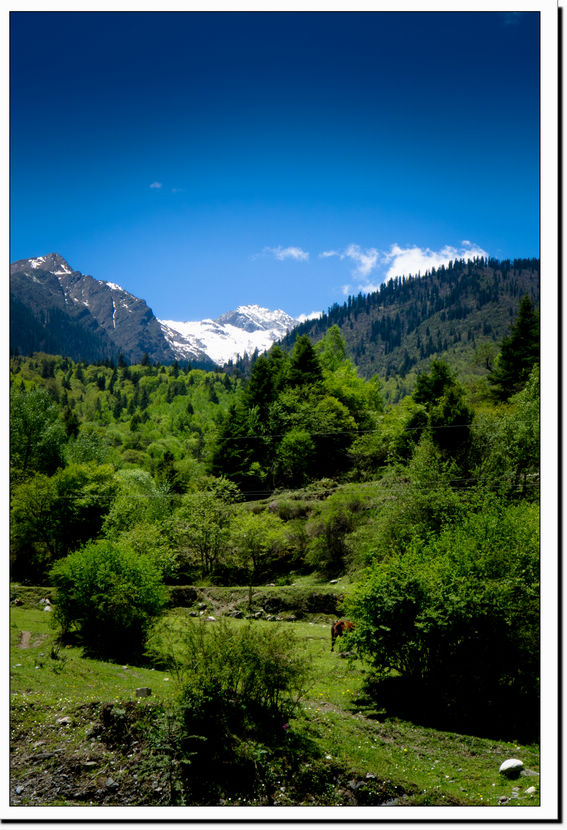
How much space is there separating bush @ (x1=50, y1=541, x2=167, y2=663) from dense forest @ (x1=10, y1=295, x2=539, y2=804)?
61 millimetres

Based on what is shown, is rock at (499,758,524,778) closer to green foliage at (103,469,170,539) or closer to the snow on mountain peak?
the snow on mountain peak

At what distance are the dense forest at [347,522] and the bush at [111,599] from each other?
61mm

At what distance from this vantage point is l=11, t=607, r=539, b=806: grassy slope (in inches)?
313

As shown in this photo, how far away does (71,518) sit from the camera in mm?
33188

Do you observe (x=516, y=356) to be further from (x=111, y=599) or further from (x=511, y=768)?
(x=511, y=768)

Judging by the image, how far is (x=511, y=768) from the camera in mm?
8727

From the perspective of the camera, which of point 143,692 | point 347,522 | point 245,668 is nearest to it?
point 245,668

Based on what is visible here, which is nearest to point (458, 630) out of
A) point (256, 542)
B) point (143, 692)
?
point (143, 692)

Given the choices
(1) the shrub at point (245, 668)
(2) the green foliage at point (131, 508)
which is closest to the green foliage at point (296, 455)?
(2) the green foliage at point (131, 508)

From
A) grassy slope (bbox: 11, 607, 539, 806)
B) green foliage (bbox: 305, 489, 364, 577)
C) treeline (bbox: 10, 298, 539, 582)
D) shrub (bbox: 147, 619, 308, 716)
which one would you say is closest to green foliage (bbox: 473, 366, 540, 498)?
treeline (bbox: 10, 298, 539, 582)

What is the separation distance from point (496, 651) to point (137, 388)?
5114 inches

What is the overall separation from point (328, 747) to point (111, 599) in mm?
10589
